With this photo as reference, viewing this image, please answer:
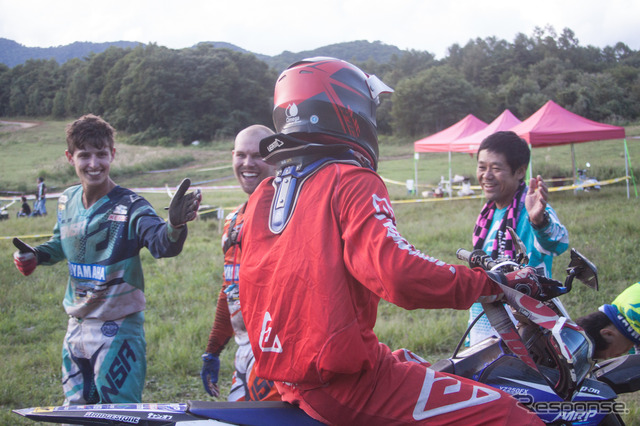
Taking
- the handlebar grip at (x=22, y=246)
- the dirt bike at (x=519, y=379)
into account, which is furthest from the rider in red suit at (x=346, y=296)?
the handlebar grip at (x=22, y=246)

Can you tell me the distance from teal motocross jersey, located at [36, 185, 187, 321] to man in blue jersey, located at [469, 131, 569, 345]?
78.4 inches

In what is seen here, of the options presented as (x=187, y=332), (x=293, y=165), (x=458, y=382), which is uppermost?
(x=293, y=165)

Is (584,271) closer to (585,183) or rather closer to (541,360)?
(541,360)

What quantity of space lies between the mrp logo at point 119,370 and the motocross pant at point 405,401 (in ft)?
5.50

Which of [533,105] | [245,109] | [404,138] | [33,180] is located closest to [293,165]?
[33,180]

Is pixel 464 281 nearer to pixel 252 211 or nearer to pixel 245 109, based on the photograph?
pixel 252 211

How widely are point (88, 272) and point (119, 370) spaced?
610mm

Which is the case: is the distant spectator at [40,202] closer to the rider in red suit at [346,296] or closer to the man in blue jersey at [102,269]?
the man in blue jersey at [102,269]

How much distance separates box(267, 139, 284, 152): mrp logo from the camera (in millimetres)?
1896

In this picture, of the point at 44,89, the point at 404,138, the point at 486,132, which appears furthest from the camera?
the point at 404,138

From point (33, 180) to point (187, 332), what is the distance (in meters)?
20.4

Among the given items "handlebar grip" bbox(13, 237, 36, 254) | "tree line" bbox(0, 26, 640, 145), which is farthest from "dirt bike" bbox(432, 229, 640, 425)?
"tree line" bbox(0, 26, 640, 145)

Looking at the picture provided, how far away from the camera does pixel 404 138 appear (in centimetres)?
5709

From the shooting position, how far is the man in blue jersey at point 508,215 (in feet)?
9.52
